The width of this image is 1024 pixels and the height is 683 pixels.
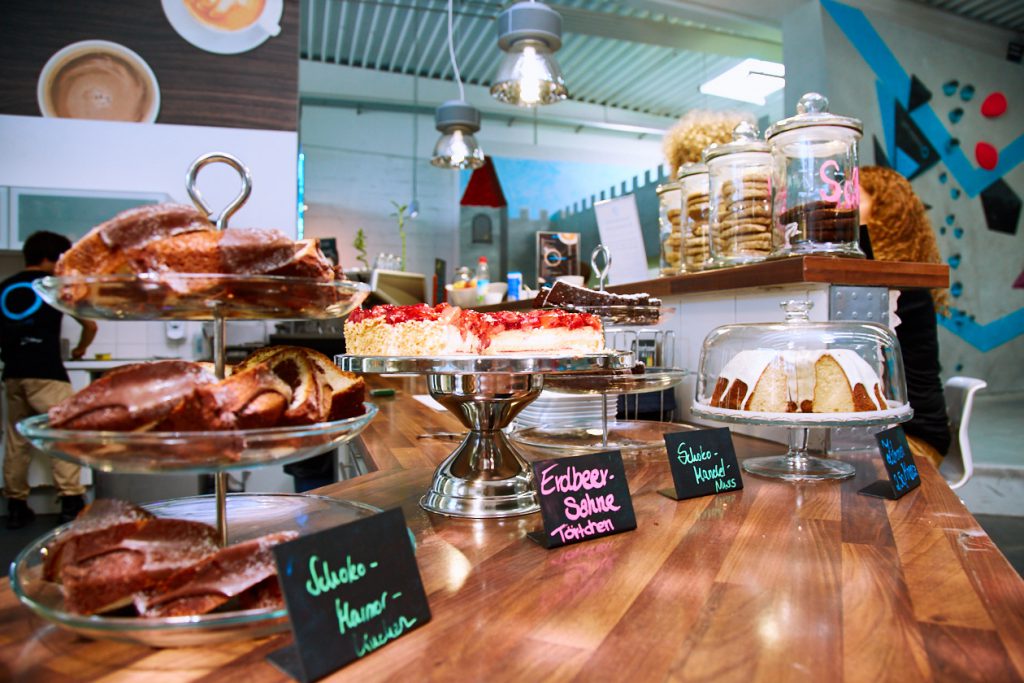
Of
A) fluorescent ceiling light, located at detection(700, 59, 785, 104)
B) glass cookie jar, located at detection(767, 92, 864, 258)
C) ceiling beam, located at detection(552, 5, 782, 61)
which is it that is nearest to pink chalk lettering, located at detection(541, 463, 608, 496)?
glass cookie jar, located at detection(767, 92, 864, 258)

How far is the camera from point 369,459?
4.72ft

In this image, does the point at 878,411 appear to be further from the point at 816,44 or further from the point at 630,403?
the point at 816,44

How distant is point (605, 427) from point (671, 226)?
1051 mm

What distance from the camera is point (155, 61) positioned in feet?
12.9

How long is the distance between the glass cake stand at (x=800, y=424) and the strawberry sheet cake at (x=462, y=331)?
30 cm

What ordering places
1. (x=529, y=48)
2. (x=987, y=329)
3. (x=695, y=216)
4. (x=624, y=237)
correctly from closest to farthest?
(x=695, y=216) < (x=624, y=237) < (x=529, y=48) < (x=987, y=329)

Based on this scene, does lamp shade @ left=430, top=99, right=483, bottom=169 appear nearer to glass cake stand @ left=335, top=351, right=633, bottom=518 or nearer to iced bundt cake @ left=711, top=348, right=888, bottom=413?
iced bundt cake @ left=711, top=348, right=888, bottom=413

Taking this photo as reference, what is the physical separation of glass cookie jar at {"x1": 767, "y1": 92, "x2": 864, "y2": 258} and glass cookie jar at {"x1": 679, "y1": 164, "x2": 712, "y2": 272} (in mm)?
323

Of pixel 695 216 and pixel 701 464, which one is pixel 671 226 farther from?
pixel 701 464

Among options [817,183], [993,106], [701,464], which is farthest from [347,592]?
[993,106]

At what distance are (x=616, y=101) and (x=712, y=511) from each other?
904 centimetres

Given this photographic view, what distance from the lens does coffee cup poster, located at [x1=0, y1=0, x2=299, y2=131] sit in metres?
3.83

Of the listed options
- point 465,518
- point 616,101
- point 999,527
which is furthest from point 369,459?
point 616,101

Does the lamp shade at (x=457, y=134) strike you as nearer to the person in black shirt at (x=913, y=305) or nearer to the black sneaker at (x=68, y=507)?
the person in black shirt at (x=913, y=305)
